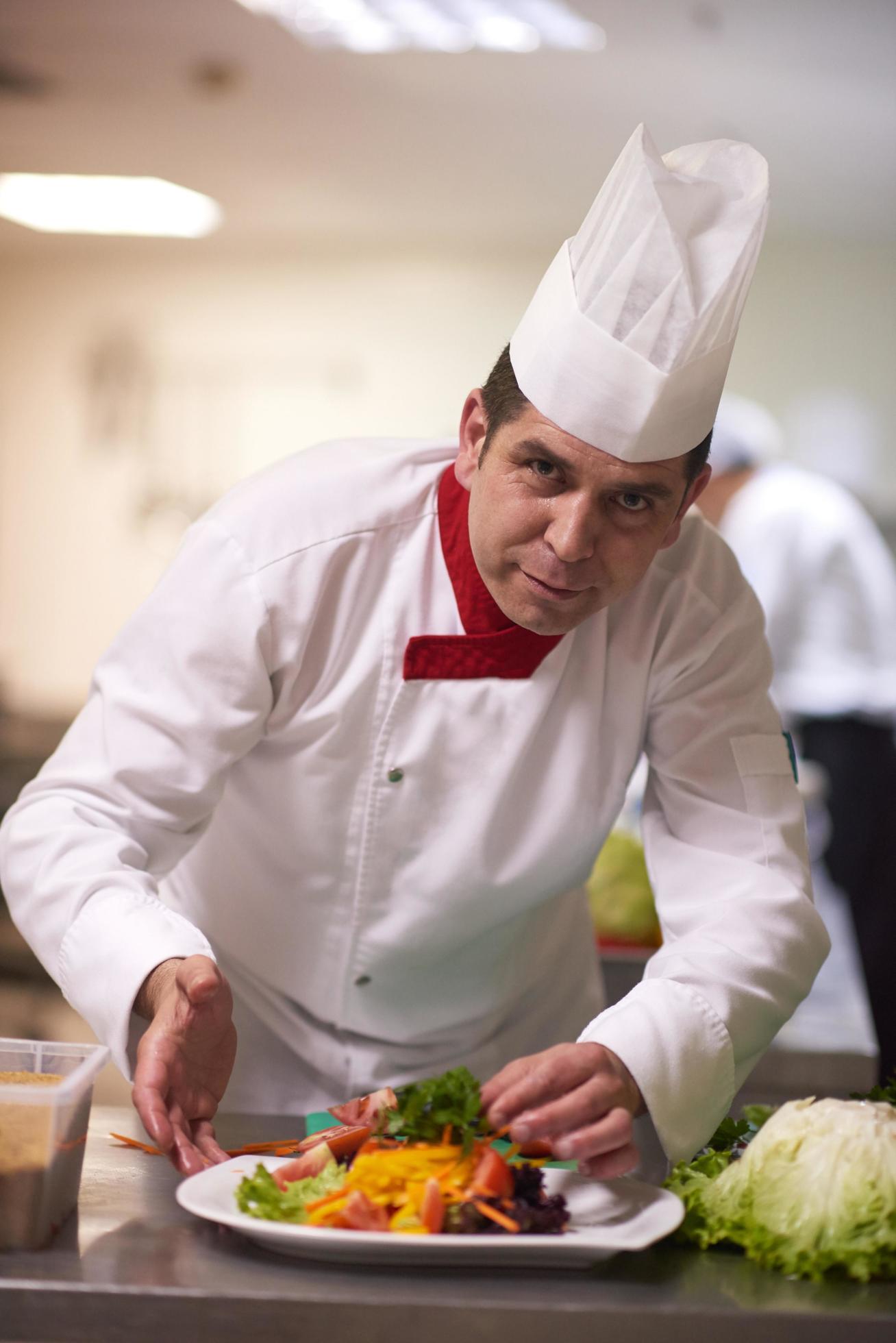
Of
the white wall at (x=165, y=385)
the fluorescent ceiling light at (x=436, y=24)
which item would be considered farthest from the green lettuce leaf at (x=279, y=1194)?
the white wall at (x=165, y=385)

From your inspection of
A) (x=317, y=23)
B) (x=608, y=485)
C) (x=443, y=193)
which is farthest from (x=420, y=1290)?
(x=443, y=193)

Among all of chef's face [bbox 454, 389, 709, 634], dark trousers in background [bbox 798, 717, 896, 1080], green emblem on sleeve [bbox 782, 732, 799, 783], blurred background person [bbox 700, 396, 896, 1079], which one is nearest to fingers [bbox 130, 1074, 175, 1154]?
chef's face [bbox 454, 389, 709, 634]

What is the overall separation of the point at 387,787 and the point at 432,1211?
0.59 meters

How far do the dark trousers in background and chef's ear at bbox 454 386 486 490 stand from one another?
2069 mm

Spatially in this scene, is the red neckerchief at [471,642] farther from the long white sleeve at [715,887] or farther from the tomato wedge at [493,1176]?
the tomato wedge at [493,1176]

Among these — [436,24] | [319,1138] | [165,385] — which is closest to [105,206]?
[165,385]

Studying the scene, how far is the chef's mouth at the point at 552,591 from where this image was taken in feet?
4.50

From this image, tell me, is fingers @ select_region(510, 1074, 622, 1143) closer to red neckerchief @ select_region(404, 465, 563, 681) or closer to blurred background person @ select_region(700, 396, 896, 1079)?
red neckerchief @ select_region(404, 465, 563, 681)

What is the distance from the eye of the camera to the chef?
1.34 metres

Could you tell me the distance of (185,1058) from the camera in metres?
1.21

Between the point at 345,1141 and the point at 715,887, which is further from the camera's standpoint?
the point at 715,887

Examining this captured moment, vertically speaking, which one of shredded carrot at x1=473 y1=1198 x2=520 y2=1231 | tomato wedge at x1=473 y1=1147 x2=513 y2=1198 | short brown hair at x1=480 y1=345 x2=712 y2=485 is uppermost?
short brown hair at x1=480 y1=345 x2=712 y2=485

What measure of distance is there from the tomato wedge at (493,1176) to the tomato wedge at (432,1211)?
0.13 ft

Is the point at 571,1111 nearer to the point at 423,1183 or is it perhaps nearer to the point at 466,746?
the point at 423,1183
